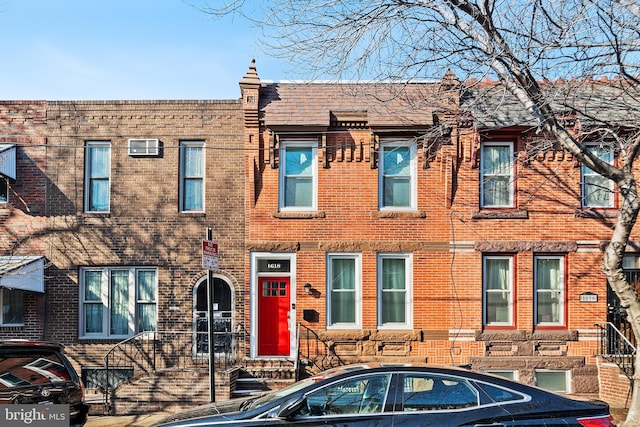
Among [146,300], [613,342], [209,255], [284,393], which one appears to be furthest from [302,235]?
[284,393]

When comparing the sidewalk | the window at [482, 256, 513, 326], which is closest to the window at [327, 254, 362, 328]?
the window at [482, 256, 513, 326]

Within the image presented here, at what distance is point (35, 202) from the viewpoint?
563 inches

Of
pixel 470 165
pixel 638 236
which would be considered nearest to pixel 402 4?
pixel 470 165

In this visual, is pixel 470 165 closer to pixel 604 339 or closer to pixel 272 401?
pixel 604 339

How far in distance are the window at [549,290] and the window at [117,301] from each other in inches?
357

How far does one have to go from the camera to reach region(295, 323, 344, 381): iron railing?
44.6 ft

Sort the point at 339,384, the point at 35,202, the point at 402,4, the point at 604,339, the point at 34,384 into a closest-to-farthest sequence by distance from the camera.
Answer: the point at 339,384, the point at 34,384, the point at 402,4, the point at 604,339, the point at 35,202

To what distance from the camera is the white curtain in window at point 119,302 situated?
1427 cm

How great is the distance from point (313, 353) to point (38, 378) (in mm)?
6886

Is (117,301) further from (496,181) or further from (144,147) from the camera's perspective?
(496,181)

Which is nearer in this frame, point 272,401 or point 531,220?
point 272,401

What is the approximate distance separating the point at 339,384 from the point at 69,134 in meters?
11.0

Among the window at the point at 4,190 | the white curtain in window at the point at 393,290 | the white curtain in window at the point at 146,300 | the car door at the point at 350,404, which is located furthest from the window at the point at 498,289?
the window at the point at 4,190

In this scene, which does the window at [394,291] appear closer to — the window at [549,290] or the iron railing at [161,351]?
the window at [549,290]
